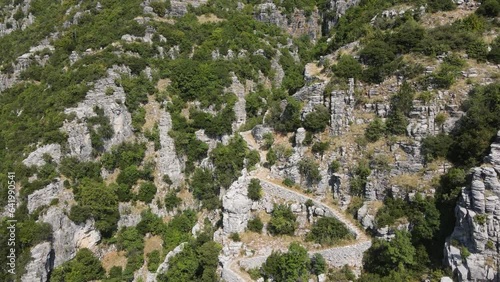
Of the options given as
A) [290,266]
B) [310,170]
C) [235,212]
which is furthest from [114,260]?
[310,170]

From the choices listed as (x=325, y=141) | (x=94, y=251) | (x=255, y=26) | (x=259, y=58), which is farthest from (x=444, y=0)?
(x=94, y=251)

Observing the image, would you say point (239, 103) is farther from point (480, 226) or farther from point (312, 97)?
point (480, 226)

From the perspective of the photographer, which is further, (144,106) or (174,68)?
(174,68)

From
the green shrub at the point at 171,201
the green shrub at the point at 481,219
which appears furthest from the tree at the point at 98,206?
the green shrub at the point at 481,219

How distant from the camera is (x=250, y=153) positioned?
115 feet

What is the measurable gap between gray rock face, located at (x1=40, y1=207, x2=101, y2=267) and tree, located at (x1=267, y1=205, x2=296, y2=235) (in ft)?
67.1

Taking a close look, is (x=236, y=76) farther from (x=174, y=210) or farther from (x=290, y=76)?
(x=174, y=210)

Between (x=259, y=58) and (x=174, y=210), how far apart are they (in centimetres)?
2744

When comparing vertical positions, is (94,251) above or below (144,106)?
below

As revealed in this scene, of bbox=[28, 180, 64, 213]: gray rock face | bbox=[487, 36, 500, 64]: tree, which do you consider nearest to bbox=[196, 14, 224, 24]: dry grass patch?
bbox=[28, 180, 64, 213]: gray rock face

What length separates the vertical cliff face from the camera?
19797 mm

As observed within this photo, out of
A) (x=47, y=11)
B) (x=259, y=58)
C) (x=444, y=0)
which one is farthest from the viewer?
(x=47, y=11)

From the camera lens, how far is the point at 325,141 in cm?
3106

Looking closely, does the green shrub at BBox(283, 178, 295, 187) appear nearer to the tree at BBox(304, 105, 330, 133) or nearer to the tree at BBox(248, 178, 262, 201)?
the tree at BBox(248, 178, 262, 201)
